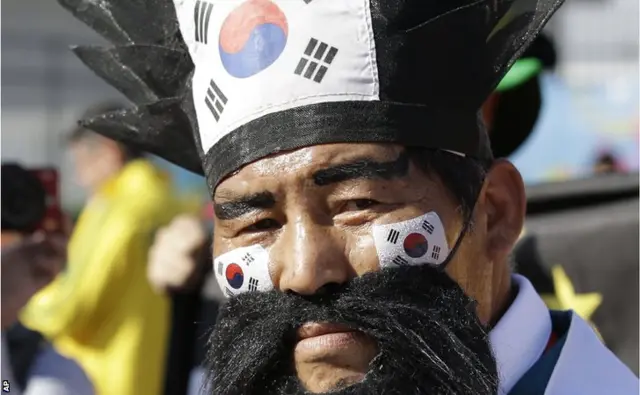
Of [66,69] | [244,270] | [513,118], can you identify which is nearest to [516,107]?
[513,118]

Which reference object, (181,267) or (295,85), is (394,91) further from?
(181,267)

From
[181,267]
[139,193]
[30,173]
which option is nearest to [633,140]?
[139,193]

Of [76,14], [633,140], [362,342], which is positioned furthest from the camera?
[633,140]

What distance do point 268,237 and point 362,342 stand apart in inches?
9.3

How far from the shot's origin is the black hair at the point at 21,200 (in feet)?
7.78

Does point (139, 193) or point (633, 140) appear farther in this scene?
point (633, 140)

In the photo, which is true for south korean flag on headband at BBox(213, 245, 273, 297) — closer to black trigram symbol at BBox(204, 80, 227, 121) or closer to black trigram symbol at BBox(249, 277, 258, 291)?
black trigram symbol at BBox(249, 277, 258, 291)

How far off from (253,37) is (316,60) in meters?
0.12

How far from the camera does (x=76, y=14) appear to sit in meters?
2.01

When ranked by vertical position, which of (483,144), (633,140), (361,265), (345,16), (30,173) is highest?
(345,16)

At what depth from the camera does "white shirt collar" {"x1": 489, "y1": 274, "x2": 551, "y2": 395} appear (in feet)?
5.46

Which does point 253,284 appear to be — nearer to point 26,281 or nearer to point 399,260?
point 399,260

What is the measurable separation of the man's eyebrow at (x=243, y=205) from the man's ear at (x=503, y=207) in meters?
0.40

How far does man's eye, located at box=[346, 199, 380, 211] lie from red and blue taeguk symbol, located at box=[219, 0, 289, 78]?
270 mm
